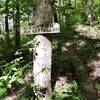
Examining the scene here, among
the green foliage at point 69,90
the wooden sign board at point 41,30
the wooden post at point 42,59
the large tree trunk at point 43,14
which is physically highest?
the large tree trunk at point 43,14

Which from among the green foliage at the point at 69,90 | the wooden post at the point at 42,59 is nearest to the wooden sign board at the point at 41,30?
the wooden post at the point at 42,59

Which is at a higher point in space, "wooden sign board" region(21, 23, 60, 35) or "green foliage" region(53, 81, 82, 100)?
"wooden sign board" region(21, 23, 60, 35)

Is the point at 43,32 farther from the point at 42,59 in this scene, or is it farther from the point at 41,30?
the point at 42,59

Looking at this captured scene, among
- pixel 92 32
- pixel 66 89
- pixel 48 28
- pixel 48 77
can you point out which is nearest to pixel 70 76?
pixel 66 89

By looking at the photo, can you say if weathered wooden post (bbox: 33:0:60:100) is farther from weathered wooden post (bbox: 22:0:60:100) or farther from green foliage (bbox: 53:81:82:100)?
green foliage (bbox: 53:81:82:100)

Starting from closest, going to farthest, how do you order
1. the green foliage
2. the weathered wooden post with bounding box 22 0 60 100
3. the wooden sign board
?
the wooden sign board, the weathered wooden post with bounding box 22 0 60 100, the green foliage

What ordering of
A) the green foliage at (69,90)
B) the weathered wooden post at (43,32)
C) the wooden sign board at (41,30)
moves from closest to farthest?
the wooden sign board at (41,30), the weathered wooden post at (43,32), the green foliage at (69,90)

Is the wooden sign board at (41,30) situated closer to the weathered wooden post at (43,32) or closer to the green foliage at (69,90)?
the weathered wooden post at (43,32)

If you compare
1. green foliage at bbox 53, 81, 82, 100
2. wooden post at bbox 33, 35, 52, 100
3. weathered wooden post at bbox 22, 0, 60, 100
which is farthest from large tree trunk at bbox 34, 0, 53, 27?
green foliage at bbox 53, 81, 82, 100

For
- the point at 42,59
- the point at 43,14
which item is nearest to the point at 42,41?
the point at 42,59

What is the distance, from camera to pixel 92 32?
14617 mm

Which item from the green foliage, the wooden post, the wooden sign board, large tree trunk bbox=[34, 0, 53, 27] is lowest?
the green foliage

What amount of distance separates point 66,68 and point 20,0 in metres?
2.71

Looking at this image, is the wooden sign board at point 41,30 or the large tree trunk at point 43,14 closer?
the wooden sign board at point 41,30
